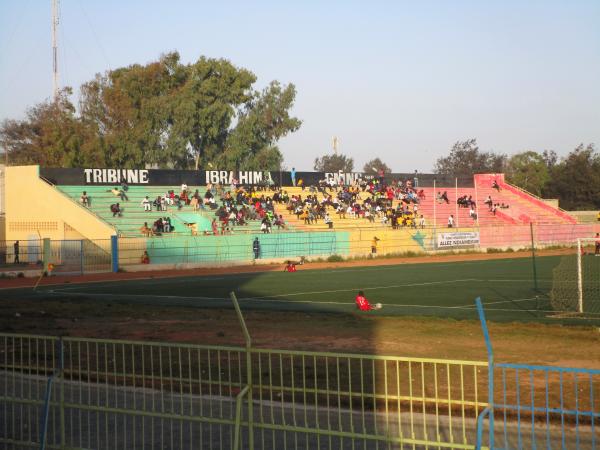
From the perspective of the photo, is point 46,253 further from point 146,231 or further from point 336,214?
point 336,214

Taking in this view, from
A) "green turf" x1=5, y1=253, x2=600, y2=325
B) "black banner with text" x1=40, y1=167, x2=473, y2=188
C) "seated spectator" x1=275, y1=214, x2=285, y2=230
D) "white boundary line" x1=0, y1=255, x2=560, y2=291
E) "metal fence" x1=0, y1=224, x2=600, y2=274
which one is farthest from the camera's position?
"seated spectator" x1=275, y1=214, x2=285, y2=230

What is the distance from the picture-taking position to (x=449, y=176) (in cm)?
7756

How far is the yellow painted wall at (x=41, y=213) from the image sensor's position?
49.2 m

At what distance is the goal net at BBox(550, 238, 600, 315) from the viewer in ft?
82.3

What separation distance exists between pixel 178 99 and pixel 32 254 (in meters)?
44.6

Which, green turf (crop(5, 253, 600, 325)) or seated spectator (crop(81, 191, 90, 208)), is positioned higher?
seated spectator (crop(81, 191, 90, 208))

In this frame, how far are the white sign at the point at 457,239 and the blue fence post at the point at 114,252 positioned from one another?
24396mm

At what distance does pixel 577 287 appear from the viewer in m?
29.0

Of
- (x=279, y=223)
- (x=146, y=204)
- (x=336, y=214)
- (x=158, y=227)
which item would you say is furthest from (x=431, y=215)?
(x=158, y=227)

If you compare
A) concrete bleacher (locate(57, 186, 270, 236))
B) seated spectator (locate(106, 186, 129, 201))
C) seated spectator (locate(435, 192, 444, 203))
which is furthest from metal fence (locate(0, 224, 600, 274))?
seated spectator (locate(435, 192, 444, 203))

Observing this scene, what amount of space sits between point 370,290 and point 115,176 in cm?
2988

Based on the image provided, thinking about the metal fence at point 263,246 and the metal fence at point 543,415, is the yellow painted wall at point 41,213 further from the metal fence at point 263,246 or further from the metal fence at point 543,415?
the metal fence at point 543,415

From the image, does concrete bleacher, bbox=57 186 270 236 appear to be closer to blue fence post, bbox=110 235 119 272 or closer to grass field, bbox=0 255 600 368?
blue fence post, bbox=110 235 119 272

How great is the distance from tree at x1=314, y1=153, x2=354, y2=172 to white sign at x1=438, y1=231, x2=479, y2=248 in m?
97.8
